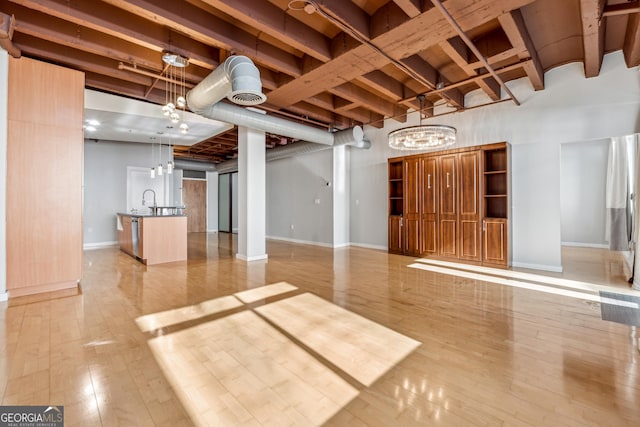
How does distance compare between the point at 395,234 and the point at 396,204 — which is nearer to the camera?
the point at 395,234

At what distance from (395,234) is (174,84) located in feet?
17.5

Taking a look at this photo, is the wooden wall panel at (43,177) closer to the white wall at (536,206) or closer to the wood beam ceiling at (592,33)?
the wood beam ceiling at (592,33)

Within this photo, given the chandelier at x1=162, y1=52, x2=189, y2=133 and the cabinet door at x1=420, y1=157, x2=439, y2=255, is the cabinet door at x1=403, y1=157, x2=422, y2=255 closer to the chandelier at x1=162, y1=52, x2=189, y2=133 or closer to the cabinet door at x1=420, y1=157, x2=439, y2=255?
the cabinet door at x1=420, y1=157, x2=439, y2=255

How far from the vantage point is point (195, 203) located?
12469 mm

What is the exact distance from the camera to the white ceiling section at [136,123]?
5359mm

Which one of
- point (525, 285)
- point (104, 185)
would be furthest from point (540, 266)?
point (104, 185)

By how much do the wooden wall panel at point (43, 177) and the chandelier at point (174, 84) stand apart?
1.14 metres

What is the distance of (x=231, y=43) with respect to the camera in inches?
136

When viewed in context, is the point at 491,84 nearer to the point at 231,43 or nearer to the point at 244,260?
the point at 231,43

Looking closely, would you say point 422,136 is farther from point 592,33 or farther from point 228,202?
point 228,202

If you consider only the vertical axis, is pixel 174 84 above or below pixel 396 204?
above

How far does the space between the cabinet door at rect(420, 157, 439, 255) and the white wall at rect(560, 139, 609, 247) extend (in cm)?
398

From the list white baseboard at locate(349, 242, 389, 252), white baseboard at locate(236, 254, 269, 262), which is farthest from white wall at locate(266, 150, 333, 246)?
white baseboard at locate(236, 254, 269, 262)

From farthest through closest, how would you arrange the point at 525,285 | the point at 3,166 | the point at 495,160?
the point at 495,160 < the point at 525,285 < the point at 3,166
